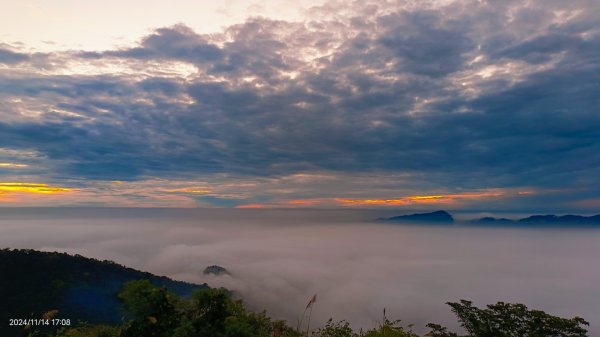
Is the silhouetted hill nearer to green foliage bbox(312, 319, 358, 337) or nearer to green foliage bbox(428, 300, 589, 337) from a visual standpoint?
green foliage bbox(428, 300, 589, 337)

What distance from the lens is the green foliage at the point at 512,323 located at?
40.2 metres

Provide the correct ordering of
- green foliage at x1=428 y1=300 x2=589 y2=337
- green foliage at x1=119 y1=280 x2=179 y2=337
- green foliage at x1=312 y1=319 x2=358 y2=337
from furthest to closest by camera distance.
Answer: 1. green foliage at x1=428 y1=300 x2=589 y2=337
2. green foliage at x1=312 y1=319 x2=358 y2=337
3. green foliage at x1=119 y1=280 x2=179 y2=337

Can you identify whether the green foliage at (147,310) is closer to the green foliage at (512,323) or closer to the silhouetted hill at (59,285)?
the green foliage at (512,323)

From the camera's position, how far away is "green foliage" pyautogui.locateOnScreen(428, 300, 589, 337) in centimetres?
4025

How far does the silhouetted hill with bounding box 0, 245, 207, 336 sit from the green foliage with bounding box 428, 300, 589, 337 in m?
60.4

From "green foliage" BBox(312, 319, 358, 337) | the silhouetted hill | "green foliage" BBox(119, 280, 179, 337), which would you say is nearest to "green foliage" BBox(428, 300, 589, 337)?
"green foliage" BBox(312, 319, 358, 337)

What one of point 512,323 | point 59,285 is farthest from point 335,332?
point 59,285

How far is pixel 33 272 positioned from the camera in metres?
116

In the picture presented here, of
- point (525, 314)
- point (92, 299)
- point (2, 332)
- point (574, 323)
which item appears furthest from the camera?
point (92, 299)

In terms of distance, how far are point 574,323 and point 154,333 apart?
44.7 meters

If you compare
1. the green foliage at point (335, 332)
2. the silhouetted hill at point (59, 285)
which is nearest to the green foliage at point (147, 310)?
the green foliage at point (335, 332)

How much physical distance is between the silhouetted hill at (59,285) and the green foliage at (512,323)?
198 ft

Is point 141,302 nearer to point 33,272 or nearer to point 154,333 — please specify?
point 154,333

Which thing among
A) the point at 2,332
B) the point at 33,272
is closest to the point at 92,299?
the point at 33,272
